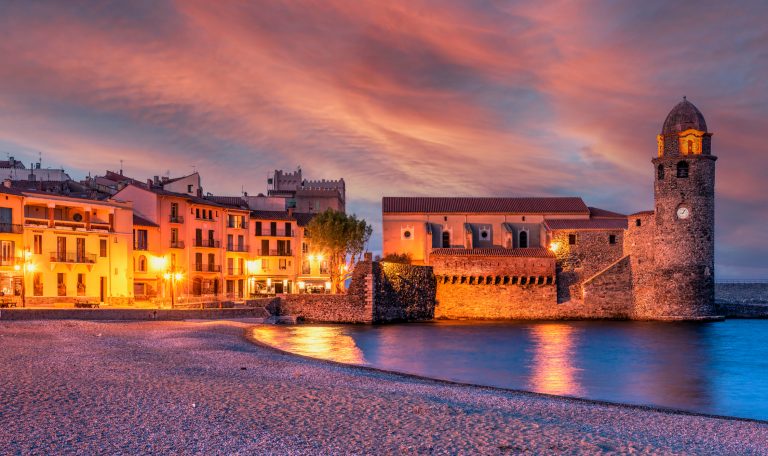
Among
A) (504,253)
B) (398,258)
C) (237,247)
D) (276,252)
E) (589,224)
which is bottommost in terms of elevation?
(398,258)

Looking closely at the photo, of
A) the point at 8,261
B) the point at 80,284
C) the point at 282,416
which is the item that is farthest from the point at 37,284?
the point at 282,416

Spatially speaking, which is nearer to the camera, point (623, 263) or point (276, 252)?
point (623, 263)

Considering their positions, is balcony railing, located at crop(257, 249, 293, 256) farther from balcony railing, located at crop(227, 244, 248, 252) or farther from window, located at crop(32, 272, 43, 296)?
window, located at crop(32, 272, 43, 296)

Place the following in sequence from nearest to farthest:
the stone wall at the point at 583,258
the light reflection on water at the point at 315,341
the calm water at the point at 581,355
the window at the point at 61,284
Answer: the calm water at the point at 581,355
the light reflection on water at the point at 315,341
the window at the point at 61,284
the stone wall at the point at 583,258

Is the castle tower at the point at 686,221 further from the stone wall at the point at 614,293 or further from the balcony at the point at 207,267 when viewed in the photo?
the balcony at the point at 207,267

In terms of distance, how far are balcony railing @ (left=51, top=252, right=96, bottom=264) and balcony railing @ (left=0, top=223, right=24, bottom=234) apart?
8.19 ft

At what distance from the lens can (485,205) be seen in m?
66.4

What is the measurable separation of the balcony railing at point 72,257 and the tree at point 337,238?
19.4 meters

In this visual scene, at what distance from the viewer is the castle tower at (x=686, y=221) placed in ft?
163

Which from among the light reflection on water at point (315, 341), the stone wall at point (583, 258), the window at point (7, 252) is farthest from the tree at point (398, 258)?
the window at point (7, 252)

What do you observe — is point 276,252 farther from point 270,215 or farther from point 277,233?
point 270,215

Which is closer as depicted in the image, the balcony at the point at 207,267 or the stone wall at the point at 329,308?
the stone wall at the point at 329,308

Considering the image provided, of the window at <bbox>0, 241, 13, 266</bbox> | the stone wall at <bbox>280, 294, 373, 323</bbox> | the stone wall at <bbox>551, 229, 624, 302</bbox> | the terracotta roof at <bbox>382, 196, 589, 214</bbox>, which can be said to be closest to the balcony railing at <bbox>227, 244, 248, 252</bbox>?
the terracotta roof at <bbox>382, 196, 589, 214</bbox>

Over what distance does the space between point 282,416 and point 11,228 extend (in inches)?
1283
